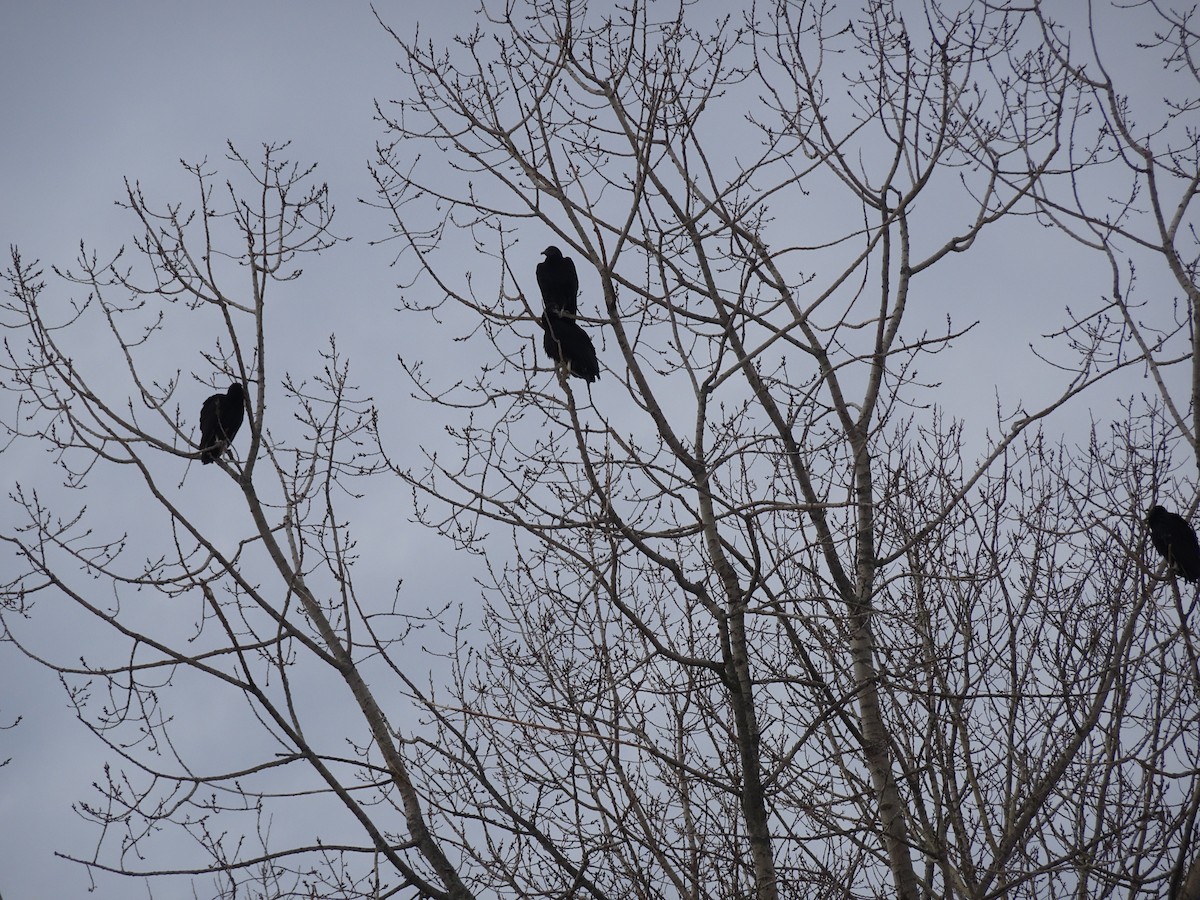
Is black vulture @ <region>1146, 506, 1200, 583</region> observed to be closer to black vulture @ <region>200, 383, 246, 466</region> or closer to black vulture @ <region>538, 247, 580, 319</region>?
black vulture @ <region>538, 247, 580, 319</region>

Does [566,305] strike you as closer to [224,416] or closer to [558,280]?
[558,280]

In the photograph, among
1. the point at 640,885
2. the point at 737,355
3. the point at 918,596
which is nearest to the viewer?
the point at 640,885

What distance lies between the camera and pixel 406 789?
4.35 meters

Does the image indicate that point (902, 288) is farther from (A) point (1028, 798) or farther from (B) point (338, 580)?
(B) point (338, 580)

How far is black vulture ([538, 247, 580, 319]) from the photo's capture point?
7.59 metres

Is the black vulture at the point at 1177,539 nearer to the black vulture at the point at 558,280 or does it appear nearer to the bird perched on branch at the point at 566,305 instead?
the bird perched on branch at the point at 566,305

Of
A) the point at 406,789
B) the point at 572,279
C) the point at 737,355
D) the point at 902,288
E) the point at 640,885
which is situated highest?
the point at 572,279

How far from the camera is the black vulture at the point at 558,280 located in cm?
759

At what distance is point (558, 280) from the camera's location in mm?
7652

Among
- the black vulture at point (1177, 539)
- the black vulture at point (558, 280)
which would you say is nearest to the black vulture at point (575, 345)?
the black vulture at point (558, 280)

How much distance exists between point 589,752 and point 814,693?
103 cm

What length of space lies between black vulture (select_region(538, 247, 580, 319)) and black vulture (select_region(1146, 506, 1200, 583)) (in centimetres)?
377

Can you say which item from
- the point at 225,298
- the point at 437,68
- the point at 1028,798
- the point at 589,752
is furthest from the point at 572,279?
the point at 1028,798

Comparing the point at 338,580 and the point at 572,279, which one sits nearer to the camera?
the point at 338,580
